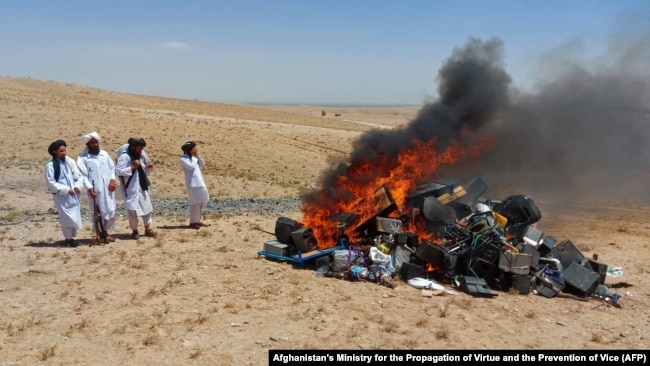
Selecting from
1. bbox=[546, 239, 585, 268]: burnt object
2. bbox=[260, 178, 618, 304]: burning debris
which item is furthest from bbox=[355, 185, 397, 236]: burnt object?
bbox=[546, 239, 585, 268]: burnt object

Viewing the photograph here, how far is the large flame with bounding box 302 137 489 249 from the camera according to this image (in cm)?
995

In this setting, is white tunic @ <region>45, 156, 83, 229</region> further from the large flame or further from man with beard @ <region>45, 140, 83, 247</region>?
the large flame

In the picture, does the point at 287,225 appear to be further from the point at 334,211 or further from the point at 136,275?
the point at 136,275

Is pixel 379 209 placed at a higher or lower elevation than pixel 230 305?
higher

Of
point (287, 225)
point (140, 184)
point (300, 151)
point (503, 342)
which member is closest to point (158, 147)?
point (300, 151)

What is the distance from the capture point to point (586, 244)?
11867 millimetres

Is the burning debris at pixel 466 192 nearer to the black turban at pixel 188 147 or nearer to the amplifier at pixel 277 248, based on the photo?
the amplifier at pixel 277 248

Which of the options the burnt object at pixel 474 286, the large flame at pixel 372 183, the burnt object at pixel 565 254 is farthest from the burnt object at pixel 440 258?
the burnt object at pixel 565 254

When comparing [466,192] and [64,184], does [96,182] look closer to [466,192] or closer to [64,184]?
[64,184]
